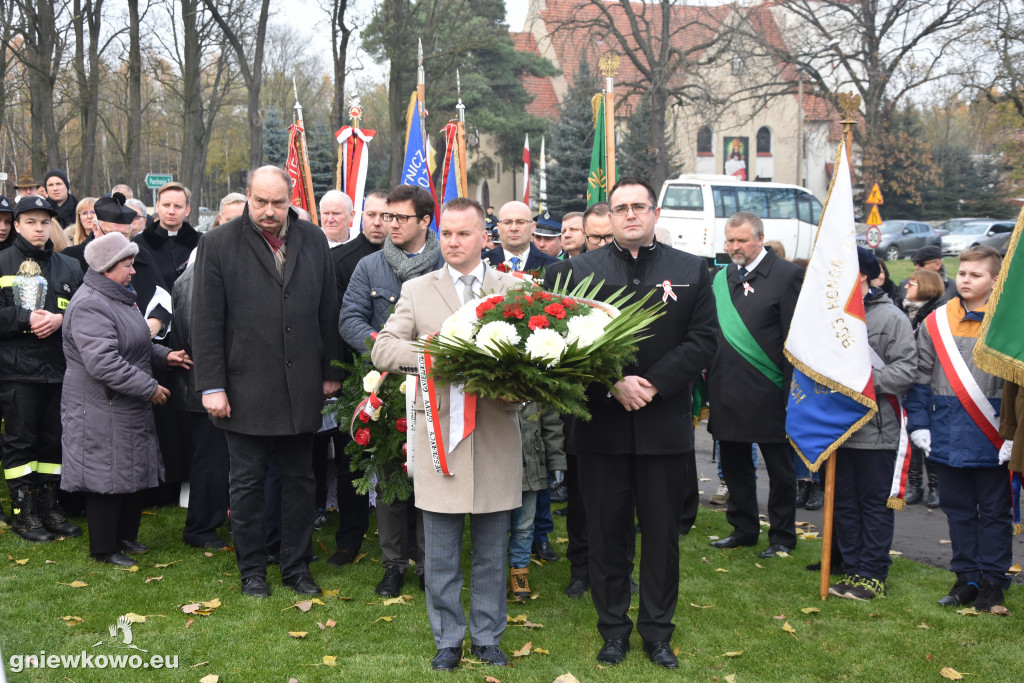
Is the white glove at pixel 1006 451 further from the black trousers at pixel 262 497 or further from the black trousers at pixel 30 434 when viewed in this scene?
the black trousers at pixel 30 434

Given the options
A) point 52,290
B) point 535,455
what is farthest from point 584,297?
point 52,290

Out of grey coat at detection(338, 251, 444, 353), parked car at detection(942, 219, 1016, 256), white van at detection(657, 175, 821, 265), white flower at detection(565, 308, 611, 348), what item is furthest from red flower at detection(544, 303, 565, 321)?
parked car at detection(942, 219, 1016, 256)

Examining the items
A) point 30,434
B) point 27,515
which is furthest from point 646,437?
point 27,515

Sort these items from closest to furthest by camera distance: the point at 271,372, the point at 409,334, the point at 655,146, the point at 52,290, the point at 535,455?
1. the point at 409,334
2. the point at 271,372
3. the point at 535,455
4. the point at 52,290
5. the point at 655,146

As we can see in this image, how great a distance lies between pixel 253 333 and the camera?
566 centimetres

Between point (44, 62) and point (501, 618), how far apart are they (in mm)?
22528

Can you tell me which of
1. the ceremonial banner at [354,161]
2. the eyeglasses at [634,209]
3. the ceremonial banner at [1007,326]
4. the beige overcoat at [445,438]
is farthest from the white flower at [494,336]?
the ceremonial banner at [354,161]

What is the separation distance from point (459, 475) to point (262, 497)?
1727 mm

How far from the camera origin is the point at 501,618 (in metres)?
4.96

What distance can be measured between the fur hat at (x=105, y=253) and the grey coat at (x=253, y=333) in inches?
36.8

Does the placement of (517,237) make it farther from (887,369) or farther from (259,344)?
(887,369)

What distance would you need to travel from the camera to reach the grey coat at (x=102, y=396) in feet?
20.3

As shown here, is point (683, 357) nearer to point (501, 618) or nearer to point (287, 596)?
point (501, 618)

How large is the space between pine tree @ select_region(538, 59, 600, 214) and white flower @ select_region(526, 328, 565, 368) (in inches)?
1521
